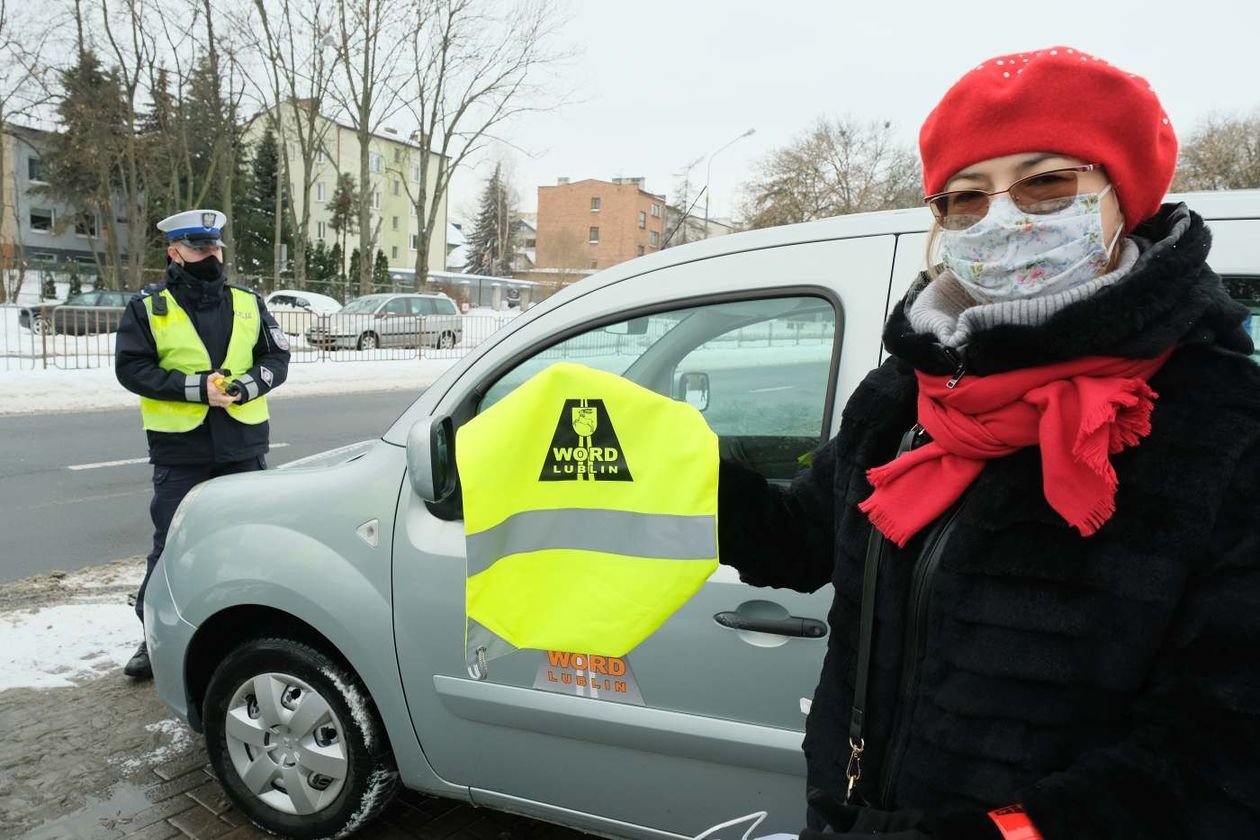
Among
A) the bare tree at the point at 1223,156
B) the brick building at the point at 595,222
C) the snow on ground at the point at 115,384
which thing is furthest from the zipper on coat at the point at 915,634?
the brick building at the point at 595,222

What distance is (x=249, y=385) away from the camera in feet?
13.4

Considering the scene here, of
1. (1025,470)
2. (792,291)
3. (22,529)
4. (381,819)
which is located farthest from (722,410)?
(22,529)

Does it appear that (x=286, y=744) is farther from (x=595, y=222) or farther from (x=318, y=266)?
(x=595, y=222)

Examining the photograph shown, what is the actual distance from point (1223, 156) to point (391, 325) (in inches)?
1520

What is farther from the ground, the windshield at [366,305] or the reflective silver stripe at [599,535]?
the windshield at [366,305]

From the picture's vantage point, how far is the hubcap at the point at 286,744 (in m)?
2.62

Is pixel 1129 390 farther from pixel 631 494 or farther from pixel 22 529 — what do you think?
pixel 22 529

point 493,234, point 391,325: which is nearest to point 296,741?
point 391,325

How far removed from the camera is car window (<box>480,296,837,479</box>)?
2168 mm

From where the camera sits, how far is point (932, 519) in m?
1.15

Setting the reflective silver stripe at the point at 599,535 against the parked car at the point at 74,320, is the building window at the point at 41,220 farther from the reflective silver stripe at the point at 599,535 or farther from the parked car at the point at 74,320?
the reflective silver stripe at the point at 599,535

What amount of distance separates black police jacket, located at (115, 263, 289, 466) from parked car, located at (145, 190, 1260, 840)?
1.21 metres

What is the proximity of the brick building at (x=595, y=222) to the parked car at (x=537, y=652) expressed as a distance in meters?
70.3

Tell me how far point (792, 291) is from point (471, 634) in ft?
3.65
